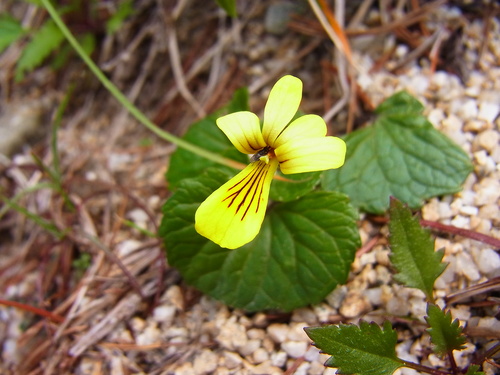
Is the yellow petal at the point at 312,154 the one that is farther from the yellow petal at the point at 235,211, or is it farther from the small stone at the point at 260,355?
the small stone at the point at 260,355

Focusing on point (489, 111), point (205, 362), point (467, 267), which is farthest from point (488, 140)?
point (205, 362)

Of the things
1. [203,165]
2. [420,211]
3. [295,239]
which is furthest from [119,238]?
[420,211]

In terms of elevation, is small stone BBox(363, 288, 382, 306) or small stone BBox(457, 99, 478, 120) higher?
small stone BBox(457, 99, 478, 120)

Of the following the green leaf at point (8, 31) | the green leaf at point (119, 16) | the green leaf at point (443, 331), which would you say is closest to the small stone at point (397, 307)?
the green leaf at point (443, 331)

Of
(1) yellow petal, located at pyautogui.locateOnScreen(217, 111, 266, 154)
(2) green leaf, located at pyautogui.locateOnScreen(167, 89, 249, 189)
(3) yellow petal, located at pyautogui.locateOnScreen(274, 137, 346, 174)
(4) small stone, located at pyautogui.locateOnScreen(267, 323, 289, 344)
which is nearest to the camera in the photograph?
(3) yellow petal, located at pyautogui.locateOnScreen(274, 137, 346, 174)

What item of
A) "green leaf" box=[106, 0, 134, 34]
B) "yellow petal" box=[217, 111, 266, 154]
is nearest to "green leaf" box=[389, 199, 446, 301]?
"yellow petal" box=[217, 111, 266, 154]

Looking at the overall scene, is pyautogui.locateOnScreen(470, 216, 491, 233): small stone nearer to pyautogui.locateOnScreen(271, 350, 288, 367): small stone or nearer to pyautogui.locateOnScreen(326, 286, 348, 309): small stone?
pyautogui.locateOnScreen(326, 286, 348, 309): small stone

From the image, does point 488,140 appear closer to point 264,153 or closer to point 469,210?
point 469,210
